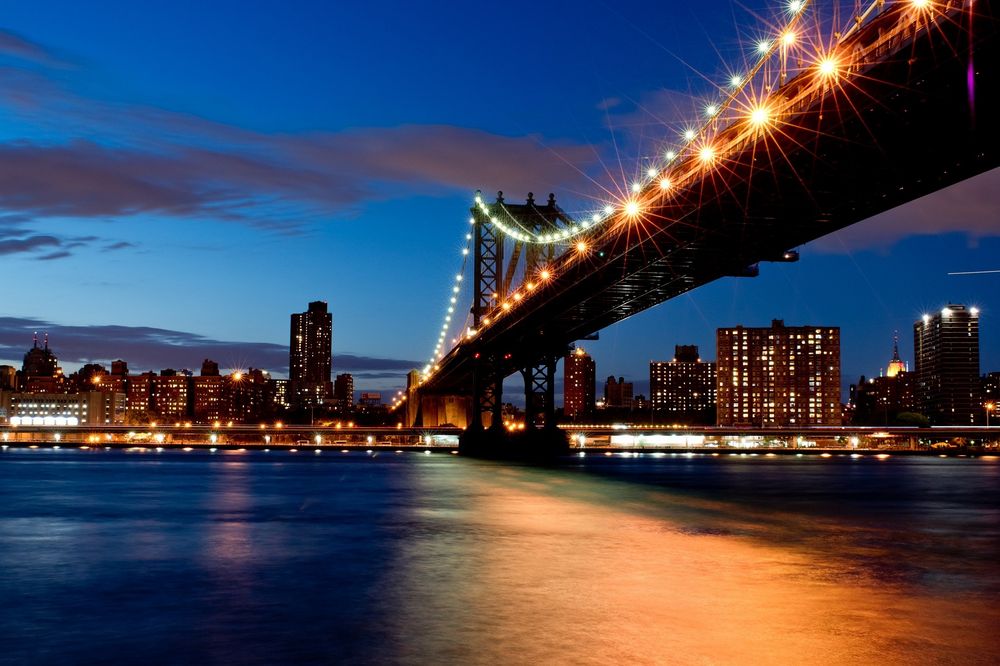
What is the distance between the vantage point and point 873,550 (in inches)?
920

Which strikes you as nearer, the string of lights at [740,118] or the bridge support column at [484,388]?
the string of lights at [740,118]

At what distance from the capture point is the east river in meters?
12.5

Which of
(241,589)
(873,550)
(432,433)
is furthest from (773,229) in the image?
(432,433)

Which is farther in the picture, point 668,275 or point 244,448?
point 244,448

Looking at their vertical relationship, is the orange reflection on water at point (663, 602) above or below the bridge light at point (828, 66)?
below

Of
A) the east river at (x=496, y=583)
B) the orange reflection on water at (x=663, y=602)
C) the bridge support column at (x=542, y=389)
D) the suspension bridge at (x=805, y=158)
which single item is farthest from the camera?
the bridge support column at (x=542, y=389)

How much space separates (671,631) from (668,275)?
4527 centimetres

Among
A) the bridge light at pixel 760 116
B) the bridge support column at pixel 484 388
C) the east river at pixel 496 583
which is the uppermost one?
the bridge light at pixel 760 116

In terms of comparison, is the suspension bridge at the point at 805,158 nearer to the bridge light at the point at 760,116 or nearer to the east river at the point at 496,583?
the bridge light at the point at 760,116

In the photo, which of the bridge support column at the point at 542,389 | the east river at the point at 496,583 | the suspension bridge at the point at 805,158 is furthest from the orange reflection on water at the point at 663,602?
the bridge support column at the point at 542,389

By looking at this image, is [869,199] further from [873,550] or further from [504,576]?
[504,576]

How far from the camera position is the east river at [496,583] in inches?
493

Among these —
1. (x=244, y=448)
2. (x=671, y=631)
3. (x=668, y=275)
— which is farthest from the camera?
(x=244, y=448)

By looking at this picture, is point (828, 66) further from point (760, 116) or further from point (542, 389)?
point (542, 389)
